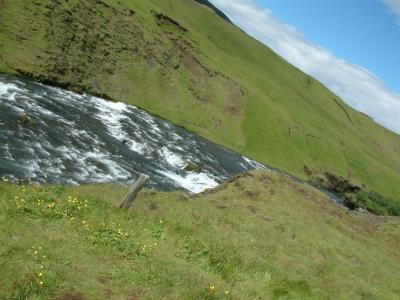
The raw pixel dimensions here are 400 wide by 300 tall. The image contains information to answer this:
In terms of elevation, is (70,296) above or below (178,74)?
above

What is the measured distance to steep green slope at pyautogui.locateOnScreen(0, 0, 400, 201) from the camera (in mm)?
75562

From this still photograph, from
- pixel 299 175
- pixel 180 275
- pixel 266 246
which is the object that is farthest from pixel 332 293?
pixel 299 175

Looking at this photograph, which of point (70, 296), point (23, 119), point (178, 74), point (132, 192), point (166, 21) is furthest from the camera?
point (166, 21)

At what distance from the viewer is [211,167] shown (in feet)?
233

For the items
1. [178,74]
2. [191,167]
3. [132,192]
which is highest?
[132,192]

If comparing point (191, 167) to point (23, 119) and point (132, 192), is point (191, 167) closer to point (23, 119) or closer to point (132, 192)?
point (23, 119)

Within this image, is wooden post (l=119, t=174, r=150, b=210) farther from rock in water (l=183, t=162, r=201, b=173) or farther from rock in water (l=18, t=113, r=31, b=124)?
rock in water (l=183, t=162, r=201, b=173)

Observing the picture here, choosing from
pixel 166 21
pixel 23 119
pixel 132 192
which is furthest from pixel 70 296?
pixel 166 21

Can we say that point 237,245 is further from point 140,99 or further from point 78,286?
point 140,99

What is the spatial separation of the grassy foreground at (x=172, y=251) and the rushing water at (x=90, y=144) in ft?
35.9

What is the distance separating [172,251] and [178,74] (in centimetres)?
8871

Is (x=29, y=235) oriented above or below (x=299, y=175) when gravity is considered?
above

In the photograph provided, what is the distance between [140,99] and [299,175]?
139 feet

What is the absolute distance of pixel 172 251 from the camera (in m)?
18.7
